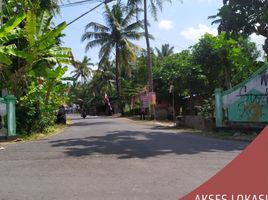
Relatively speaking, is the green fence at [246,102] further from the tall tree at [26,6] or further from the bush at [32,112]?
the tall tree at [26,6]

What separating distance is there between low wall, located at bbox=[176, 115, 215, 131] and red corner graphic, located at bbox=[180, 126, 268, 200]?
47.0 ft

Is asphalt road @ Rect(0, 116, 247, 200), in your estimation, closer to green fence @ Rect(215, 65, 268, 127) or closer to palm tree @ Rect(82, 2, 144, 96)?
green fence @ Rect(215, 65, 268, 127)

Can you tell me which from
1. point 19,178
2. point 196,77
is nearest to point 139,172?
point 19,178

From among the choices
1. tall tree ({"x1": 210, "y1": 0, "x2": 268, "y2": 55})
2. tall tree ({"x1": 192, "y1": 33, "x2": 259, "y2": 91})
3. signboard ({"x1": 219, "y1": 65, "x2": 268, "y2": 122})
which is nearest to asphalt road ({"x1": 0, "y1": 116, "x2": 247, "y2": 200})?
signboard ({"x1": 219, "y1": 65, "x2": 268, "y2": 122})

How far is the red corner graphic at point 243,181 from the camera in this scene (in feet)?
22.4

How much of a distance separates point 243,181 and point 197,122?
1793 centimetres

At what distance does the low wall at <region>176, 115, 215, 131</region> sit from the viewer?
23.4 metres

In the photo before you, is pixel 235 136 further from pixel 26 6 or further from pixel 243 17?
pixel 26 6

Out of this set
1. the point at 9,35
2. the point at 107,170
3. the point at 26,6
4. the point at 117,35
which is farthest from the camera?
the point at 117,35

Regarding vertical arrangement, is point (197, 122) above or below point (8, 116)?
below

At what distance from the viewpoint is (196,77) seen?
36.2 metres

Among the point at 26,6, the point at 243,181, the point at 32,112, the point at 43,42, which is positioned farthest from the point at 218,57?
the point at 243,181

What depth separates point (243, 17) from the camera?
21.3m

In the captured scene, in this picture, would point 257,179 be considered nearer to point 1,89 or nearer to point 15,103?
point 15,103
